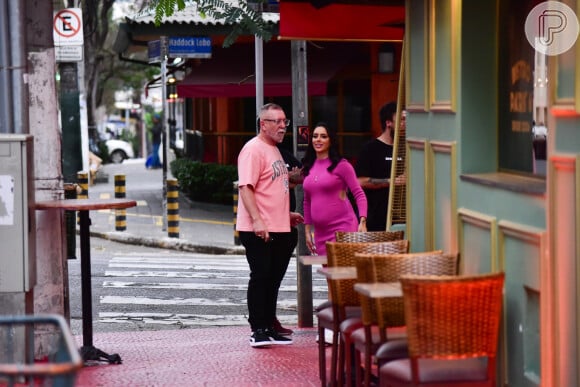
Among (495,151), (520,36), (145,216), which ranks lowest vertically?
(145,216)

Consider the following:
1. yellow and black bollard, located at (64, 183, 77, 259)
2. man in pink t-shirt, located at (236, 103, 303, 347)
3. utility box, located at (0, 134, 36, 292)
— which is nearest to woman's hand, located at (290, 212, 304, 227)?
man in pink t-shirt, located at (236, 103, 303, 347)

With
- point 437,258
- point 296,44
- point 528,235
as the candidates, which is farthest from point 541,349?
point 296,44

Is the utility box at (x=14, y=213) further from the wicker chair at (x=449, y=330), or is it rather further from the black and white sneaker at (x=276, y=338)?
the wicker chair at (x=449, y=330)

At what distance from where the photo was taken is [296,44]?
1170cm

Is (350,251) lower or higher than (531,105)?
lower

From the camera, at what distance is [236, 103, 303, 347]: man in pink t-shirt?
31.0 ft

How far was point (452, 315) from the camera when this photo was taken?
19.3ft

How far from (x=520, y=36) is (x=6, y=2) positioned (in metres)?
3.48

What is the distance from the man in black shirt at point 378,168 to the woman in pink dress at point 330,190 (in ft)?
2.25

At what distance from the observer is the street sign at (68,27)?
2177cm

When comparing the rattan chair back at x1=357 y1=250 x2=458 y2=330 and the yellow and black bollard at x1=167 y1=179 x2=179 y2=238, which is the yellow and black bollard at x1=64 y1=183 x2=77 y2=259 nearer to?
the rattan chair back at x1=357 y1=250 x2=458 y2=330

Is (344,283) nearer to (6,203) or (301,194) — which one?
(6,203)

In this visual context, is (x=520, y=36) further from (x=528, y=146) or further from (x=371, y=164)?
(x=371, y=164)

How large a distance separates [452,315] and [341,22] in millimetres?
4142
